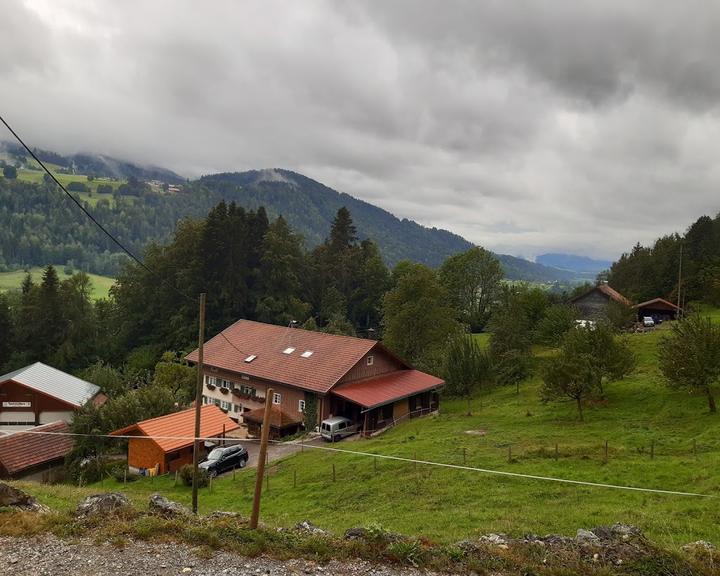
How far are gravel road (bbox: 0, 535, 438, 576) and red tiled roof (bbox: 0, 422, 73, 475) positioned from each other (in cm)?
2792

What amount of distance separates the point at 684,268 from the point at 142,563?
84399mm

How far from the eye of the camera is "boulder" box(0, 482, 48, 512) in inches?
504

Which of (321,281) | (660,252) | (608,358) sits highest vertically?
(660,252)

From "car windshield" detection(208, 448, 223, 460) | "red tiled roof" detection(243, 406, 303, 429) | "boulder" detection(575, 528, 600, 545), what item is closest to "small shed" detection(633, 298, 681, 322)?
"red tiled roof" detection(243, 406, 303, 429)

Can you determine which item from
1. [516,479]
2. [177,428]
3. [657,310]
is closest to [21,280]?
[177,428]

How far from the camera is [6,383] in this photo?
45969mm

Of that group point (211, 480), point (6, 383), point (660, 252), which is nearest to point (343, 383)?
point (211, 480)

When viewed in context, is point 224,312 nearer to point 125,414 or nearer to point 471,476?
point 125,414

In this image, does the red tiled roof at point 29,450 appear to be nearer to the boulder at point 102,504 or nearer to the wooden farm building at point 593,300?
the boulder at point 102,504

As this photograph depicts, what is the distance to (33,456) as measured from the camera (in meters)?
35.0

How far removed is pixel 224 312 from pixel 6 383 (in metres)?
26.9

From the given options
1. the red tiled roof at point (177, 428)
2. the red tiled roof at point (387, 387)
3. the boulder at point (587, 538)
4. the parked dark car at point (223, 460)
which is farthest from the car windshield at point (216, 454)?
the boulder at point (587, 538)

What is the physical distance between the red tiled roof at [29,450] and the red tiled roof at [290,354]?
Answer: 13.0 m

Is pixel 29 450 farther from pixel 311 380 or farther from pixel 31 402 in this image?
pixel 311 380
